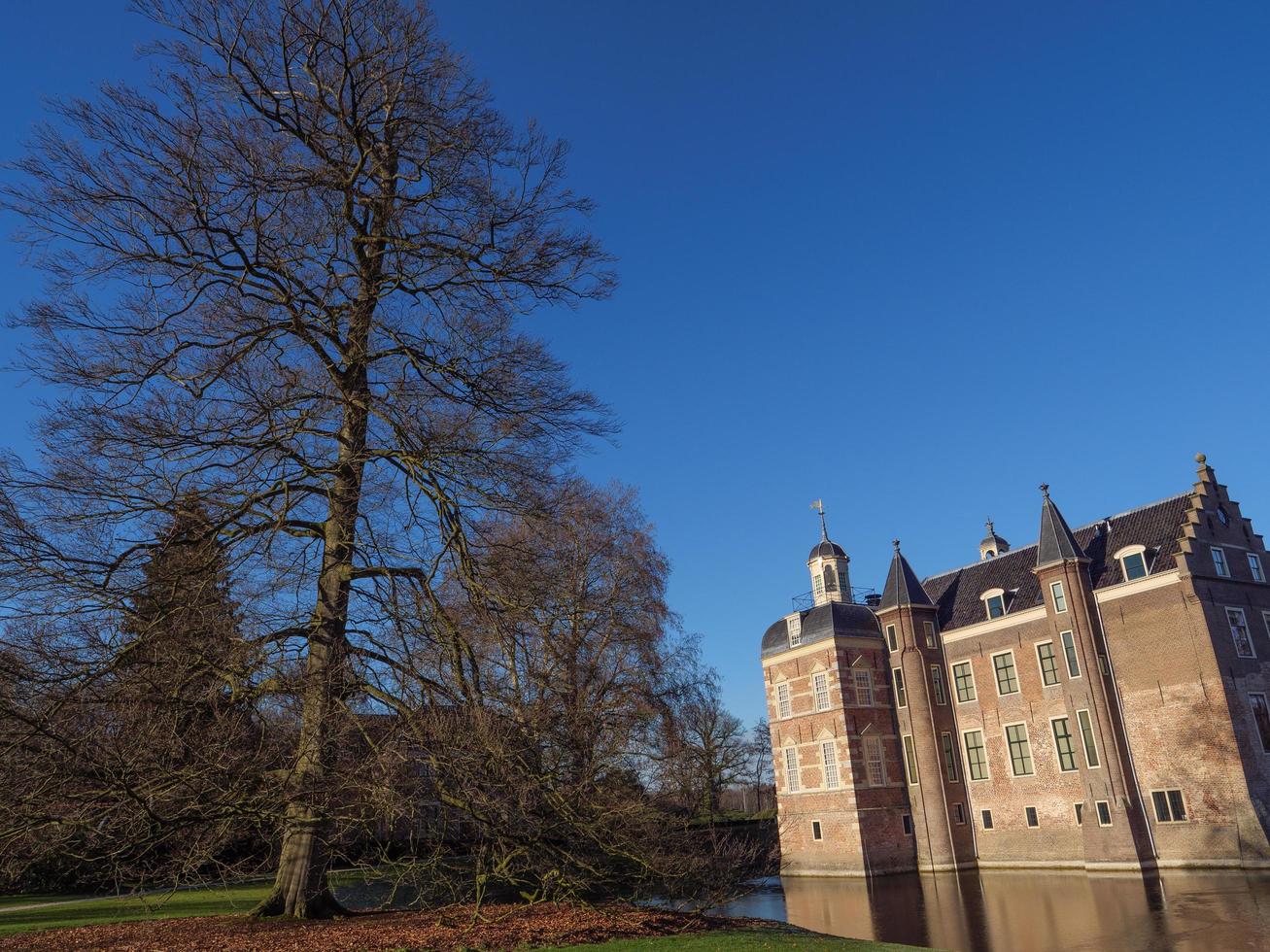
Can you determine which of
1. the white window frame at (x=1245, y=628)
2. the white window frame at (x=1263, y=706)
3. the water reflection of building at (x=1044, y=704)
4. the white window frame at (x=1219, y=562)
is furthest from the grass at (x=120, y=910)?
the white window frame at (x=1219, y=562)

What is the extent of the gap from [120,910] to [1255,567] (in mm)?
36539

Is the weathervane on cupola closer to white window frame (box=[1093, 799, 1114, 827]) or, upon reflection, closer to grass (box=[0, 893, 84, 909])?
white window frame (box=[1093, 799, 1114, 827])

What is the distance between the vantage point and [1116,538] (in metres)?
34.1

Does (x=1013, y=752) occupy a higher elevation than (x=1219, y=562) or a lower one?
lower

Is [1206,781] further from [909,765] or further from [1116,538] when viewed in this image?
[909,765]

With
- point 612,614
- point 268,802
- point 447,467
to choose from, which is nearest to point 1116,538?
point 612,614

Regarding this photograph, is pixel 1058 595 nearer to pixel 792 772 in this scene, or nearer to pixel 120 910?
pixel 792 772

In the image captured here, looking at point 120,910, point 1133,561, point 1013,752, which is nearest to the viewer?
point 120,910

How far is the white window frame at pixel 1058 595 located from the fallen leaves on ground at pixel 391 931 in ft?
83.6

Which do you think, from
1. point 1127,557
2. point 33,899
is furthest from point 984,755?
point 33,899

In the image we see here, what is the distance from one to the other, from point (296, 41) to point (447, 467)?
5763 millimetres

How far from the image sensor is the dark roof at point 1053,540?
3359 cm

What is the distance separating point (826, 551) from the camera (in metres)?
43.8

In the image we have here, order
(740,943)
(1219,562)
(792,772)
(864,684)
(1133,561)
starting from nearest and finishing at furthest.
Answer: (740,943), (1219,562), (1133,561), (864,684), (792,772)
